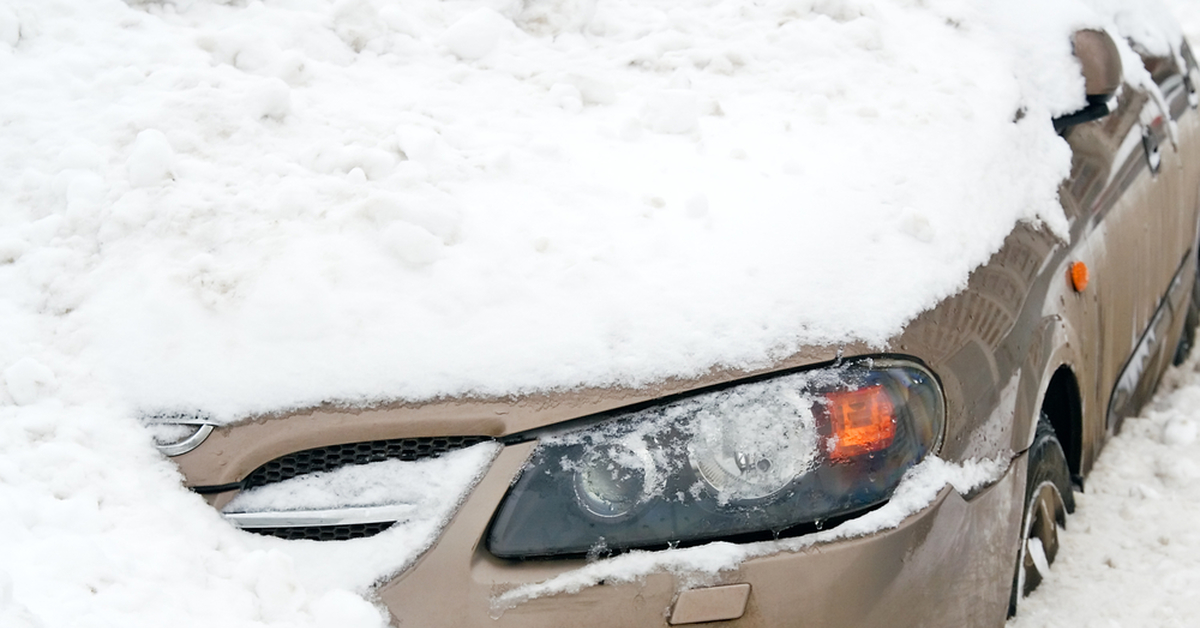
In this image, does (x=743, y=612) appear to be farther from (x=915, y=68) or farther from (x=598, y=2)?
(x=598, y=2)

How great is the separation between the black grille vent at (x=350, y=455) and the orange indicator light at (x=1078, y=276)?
1.42 m

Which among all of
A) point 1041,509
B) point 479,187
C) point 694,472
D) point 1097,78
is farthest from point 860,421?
point 1097,78

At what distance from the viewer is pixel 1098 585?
2596 millimetres

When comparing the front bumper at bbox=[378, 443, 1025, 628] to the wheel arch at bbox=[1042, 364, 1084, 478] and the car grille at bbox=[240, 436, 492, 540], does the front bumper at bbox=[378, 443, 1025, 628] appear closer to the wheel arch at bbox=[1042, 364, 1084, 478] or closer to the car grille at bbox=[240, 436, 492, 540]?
the car grille at bbox=[240, 436, 492, 540]

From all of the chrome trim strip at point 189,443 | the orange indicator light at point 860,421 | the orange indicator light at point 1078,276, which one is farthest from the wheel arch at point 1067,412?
the chrome trim strip at point 189,443

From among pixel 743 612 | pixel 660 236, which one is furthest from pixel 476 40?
pixel 743 612

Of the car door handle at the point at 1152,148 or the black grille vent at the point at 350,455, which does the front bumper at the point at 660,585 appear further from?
the car door handle at the point at 1152,148

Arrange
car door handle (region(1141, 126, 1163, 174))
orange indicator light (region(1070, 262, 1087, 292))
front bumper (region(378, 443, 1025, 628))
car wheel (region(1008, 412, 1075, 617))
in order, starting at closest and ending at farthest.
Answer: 1. front bumper (region(378, 443, 1025, 628))
2. car wheel (region(1008, 412, 1075, 617))
3. orange indicator light (region(1070, 262, 1087, 292))
4. car door handle (region(1141, 126, 1163, 174))

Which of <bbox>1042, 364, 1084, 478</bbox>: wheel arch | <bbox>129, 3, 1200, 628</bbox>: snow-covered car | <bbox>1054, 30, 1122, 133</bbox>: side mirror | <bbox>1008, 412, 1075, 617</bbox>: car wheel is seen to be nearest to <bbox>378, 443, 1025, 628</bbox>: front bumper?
<bbox>129, 3, 1200, 628</bbox>: snow-covered car

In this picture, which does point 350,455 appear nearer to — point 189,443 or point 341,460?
point 341,460

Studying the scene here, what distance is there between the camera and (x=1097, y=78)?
2.65m

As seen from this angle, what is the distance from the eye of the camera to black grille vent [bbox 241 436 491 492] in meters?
1.69

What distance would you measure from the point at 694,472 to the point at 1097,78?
5.57ft

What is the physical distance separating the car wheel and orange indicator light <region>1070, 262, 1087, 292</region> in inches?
12.0
